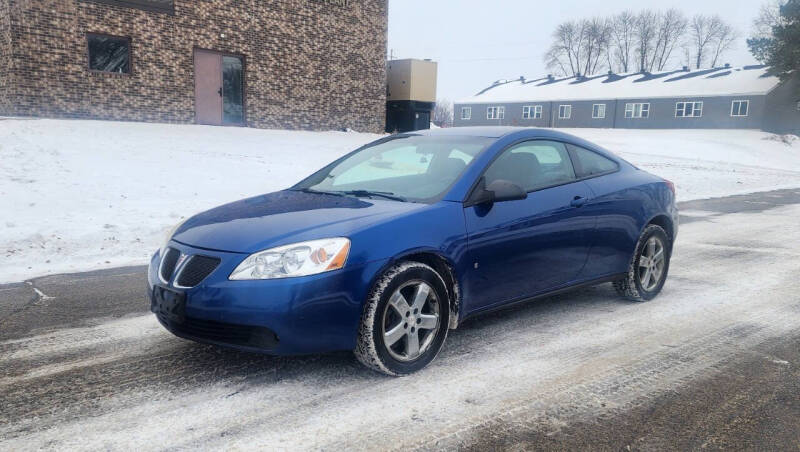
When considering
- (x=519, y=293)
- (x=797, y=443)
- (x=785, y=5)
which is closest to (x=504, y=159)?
(x=519, y=293)

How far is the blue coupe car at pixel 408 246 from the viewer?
3459 mm

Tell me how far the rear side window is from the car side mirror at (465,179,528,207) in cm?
111

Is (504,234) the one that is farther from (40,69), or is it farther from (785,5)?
(785,5)

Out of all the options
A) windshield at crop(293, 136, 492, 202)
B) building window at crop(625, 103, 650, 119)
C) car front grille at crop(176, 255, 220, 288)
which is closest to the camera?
car front grille at crop(176, 255, 220, 288)

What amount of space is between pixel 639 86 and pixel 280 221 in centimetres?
5733

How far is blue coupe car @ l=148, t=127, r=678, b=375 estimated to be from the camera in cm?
346

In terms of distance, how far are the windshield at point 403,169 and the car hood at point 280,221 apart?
24cm

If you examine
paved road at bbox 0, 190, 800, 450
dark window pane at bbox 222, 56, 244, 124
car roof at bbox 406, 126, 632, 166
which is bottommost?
paved road at bbox 0, 190, 800, 450

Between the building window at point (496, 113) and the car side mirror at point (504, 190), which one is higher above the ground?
the building window at point (496, 113)

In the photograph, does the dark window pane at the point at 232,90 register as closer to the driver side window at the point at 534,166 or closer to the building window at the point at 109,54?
the building window at the point at 109,54

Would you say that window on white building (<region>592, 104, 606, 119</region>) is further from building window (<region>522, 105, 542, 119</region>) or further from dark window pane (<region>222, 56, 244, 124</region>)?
dark window pane (<region>222, 56, 244, 124</region>)

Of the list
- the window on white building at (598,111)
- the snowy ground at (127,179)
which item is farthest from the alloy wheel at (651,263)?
the window on white building at (598,111)

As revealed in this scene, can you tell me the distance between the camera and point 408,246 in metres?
3.74

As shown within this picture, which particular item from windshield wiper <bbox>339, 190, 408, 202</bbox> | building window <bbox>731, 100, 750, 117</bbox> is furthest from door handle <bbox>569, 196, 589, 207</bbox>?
building window <bbox>731, 100, 750, 117</bbox>
